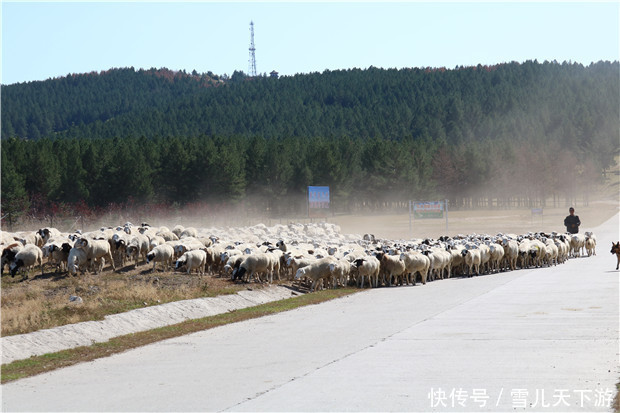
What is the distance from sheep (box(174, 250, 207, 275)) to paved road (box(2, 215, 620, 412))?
8877 mm

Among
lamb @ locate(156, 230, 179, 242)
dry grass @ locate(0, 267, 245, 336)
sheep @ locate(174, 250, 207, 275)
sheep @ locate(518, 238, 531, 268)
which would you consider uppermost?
lamb @ locate(156, 230, 179, 242)

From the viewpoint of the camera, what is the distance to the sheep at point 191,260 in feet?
110

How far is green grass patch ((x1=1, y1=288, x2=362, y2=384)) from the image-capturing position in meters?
16.7

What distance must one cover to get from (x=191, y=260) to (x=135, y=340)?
13142 mm

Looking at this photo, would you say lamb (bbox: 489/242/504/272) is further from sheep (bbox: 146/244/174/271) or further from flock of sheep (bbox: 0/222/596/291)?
sheep (bbox: 146/244/174/271)

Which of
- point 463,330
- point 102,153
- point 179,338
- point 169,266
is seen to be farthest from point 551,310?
point 102,153

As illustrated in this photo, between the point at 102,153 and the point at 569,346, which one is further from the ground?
the point at 102,153

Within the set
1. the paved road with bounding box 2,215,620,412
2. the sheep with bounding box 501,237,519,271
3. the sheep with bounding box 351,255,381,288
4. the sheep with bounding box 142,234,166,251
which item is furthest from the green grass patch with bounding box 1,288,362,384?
the sheep with bounding box 501,237,519,271

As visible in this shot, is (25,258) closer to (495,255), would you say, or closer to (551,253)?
(495,255)

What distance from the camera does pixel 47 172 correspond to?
98.9 m

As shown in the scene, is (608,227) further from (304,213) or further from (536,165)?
(536,165)

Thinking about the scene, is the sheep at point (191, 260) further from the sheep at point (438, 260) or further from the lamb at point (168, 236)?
the sheep at point (438, 260)

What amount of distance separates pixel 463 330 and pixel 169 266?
17895mm

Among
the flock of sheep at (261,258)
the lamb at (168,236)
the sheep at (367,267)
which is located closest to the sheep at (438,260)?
the flock of sheep at (261,258)
